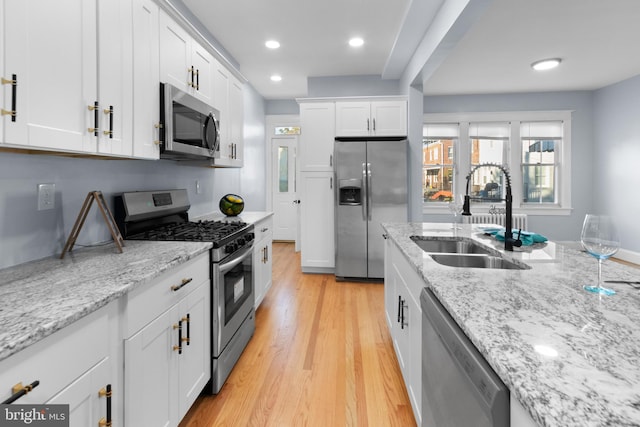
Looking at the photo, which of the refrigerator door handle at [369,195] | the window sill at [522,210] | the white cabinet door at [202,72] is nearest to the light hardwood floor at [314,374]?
the refrigerator door handle at [369,195]

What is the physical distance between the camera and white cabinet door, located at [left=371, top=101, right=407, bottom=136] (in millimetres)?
4242

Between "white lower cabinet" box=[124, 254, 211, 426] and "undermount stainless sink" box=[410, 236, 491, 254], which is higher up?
"undermount stainless sink" box=[410, 236, 491, 254]

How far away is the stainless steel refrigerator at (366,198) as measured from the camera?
13.3ft

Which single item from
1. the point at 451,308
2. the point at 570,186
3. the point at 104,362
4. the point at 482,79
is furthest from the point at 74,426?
the point at 570,186

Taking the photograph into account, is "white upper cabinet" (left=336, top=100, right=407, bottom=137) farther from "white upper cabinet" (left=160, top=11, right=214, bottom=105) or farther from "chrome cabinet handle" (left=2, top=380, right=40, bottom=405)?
"chrome cabinet handle" (left=2, top=380, right=40, bottom=405)

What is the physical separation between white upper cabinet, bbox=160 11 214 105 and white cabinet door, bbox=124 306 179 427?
4.83ft

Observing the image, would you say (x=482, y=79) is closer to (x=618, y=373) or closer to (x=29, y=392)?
(x=618, y=373)

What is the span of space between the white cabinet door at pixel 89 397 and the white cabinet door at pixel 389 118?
3873 millimetres

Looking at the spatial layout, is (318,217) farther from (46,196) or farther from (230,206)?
(46,196)

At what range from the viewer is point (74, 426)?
906 millimetres

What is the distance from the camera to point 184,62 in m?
2.23

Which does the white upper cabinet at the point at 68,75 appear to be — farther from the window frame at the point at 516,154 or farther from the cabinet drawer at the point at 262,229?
the window frame at the point at 516,154

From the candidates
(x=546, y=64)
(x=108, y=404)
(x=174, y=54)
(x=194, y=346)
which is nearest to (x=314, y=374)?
(x=194, y=346)

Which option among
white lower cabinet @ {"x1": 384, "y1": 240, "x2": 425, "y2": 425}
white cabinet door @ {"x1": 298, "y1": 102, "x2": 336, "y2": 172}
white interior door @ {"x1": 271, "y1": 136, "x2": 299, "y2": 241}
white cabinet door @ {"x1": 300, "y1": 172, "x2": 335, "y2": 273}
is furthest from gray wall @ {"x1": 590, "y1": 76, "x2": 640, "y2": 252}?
white interior door @ {"x1": 271, "y1": 136, "x2": 299, "y2": 241}
